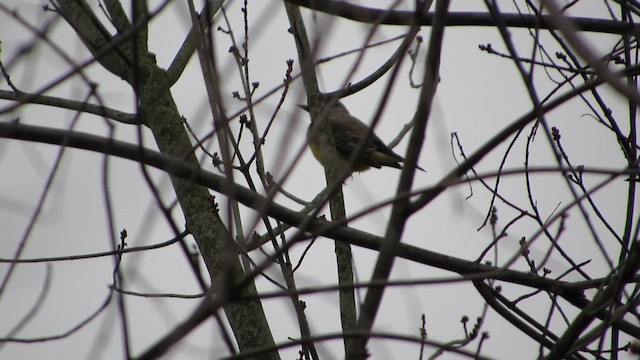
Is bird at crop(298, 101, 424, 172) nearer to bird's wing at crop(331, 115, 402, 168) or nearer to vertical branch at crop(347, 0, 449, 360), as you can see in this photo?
bird's wing at crop(331, 115, 402, 168)

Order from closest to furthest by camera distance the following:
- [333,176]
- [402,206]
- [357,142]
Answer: [402,206] < [333,176] < [357,142]

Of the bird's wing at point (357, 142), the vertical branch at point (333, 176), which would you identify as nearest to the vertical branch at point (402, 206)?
the vertical branch at point (333, 176)

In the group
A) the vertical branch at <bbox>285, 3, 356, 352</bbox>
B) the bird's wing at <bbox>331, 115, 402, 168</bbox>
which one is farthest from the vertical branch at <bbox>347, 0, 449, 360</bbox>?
the bird's wing at <bbox>331, 115, 402, 168</bbox>

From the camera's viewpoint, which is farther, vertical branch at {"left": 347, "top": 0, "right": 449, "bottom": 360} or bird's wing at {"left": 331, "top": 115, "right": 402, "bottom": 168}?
bird's wing at {"left": 331, "top": 115, "right": 402, "bottom": 168}

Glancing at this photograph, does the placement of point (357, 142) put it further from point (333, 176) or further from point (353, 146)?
point (333, 176)

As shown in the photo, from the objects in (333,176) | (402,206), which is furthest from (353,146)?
(402,206)

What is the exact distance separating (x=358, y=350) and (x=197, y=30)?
82 centimetres

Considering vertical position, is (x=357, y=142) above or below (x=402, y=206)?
above

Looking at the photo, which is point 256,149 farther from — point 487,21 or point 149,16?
point 149,16

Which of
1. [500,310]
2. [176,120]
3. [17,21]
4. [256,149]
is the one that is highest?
[176,120]

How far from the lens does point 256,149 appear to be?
10.6 ft

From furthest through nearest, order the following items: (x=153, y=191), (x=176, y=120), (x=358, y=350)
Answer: (x=176, y=120), (x=358, y=350), (x=153, y=191)

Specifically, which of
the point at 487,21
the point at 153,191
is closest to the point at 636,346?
the point at 487,21

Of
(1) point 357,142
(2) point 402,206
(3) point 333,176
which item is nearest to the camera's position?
(2) point 402,206
